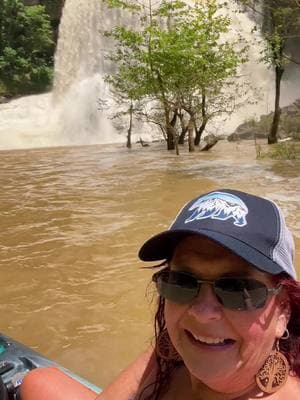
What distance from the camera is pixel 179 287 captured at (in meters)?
1.34

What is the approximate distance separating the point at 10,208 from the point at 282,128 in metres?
12.4

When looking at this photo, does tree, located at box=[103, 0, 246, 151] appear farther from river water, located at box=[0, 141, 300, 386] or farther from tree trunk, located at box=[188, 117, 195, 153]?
river water, located at box=[0, 141, 300, 386]

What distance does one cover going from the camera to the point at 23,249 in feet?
18.3

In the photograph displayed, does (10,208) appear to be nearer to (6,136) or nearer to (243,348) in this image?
(243,348)

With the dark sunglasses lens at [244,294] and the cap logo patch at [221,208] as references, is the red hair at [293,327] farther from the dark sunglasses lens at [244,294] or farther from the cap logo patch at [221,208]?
the cap logo patch at [221,208]

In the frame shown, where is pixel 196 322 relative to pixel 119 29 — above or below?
below

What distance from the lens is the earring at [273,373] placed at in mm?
1314

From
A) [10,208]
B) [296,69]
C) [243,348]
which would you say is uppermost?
[296,69]

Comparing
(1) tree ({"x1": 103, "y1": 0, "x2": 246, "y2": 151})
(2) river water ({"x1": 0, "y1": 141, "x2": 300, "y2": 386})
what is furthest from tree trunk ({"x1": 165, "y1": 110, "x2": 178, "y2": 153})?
(2) river water ({"x1": 0, "y1": 141, "x2": 300, "y2": 386})

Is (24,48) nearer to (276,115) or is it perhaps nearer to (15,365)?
(276,115)

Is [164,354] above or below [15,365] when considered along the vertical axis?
above

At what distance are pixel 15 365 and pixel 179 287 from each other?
46.2 inches

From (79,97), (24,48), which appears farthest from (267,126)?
(24,48)

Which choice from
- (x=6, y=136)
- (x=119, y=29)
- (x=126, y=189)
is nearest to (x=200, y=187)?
(x=126, y=189)
